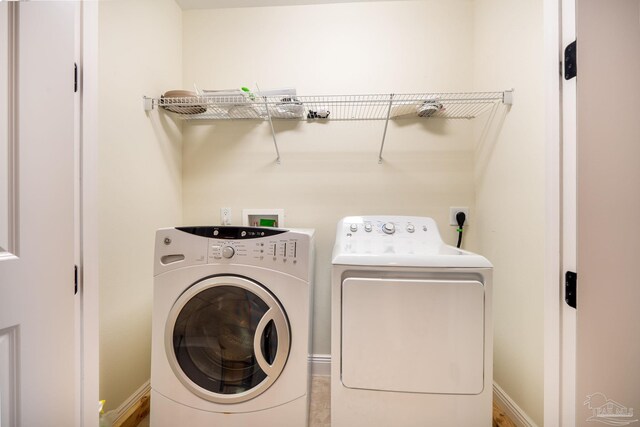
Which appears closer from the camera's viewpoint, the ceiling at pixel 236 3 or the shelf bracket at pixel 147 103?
the shelf bracket at pixel 147 103

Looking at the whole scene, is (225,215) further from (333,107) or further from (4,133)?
(4,133)

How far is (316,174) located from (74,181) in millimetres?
1155

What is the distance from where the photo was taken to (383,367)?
908 mm

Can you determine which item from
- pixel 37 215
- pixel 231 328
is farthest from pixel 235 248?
pixel 37 215

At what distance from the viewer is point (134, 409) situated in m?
1.19

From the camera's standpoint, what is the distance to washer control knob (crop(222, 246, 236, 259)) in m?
0.97

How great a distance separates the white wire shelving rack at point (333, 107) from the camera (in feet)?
4.25

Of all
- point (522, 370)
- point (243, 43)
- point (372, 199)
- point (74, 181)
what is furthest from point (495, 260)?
point (243, 43)

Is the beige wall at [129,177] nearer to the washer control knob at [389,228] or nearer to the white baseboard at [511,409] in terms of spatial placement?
the washer control knob at [389,228]

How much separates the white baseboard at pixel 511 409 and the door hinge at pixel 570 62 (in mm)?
1373

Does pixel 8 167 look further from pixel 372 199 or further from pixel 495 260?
pixel 495 260

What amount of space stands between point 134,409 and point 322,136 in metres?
1.83

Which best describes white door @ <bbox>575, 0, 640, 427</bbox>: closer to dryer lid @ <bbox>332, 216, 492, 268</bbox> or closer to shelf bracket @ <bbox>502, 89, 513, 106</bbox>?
dryer lid @ <bbox>332, 216, 492, 268</bbox>
